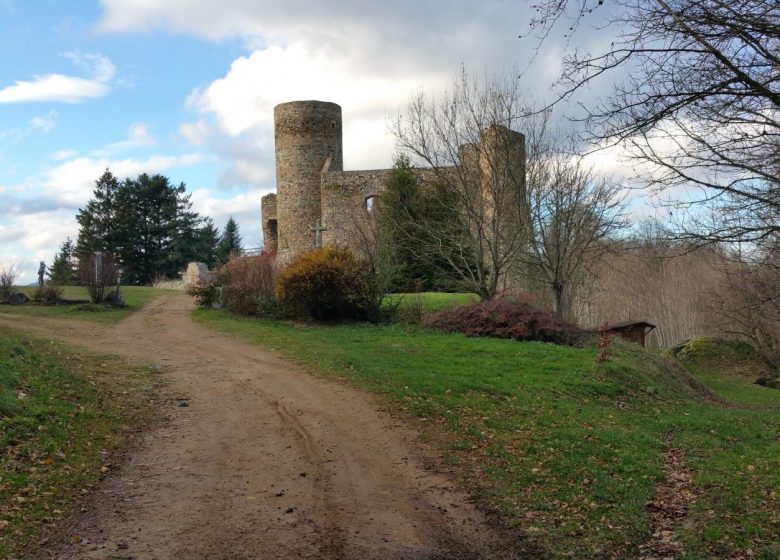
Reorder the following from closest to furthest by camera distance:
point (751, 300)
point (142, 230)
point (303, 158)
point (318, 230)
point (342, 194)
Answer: point (751, 300), point (318, 230), point (342, 194), point (303, 158), point (142, 230)

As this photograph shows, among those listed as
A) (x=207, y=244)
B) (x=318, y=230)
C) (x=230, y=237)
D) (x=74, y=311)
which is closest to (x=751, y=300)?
(x=74, y=311)

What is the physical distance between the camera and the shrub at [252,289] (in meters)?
20.3

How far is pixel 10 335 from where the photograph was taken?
12539 mm

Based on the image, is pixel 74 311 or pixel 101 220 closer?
pixel 74 311

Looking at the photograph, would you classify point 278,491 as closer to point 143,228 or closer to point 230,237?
point 143,228

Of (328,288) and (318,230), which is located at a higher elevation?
(318,230)

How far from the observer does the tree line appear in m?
50.3

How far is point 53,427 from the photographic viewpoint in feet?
23.5

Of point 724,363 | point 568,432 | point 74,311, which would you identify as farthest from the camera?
point 724,363

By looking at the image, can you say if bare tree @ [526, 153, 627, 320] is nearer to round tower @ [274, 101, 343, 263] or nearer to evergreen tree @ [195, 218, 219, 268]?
round tower @ [274, 101, 343, 263]

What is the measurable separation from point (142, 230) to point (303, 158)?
23.1 meters

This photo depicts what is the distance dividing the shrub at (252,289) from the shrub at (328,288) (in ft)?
2.69

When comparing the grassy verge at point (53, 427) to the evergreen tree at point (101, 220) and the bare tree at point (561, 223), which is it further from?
the evergreen tree at point (101, 220)

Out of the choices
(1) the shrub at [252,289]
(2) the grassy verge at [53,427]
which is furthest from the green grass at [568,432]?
(2) the grassy verge at [53,427]
